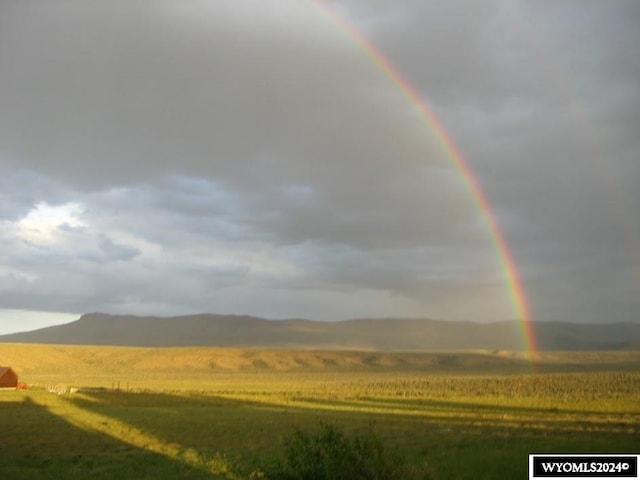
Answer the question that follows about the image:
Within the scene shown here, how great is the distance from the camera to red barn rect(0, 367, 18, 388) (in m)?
58.4

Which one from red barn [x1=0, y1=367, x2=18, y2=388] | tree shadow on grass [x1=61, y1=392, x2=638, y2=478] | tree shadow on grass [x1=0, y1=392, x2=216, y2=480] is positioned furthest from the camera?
red barn [x1=0, y1=367, x2=18, y2=388]

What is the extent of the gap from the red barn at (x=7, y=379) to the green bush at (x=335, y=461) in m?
54.1

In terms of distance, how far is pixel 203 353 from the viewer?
521 ft

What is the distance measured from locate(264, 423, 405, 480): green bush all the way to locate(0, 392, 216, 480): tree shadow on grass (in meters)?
6.88

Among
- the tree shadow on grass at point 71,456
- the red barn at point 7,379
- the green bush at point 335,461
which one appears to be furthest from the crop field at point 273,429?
the red barn at point 7,379

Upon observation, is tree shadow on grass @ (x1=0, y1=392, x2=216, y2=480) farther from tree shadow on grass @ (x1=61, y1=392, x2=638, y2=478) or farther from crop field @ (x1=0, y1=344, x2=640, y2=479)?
tree shadow on grass @ (x1=61, y1=392, x2=638, y2=478)

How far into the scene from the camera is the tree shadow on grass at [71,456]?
61.2ft

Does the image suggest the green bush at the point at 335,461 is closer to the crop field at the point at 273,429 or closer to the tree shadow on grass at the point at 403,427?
the crop field at the point at 273,429

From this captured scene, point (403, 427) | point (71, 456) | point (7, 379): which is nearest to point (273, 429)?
point (403, 427)

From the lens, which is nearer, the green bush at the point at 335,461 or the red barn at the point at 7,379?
the green bush at the point at 335,461

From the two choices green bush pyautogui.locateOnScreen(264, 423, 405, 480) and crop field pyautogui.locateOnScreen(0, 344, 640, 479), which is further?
crop field pyautogui.locateOnScreen(0, 344, 640, 479)

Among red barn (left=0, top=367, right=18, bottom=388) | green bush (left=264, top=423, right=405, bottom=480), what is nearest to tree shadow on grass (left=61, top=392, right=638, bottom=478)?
green bush (left=264, top=423, right=405, bottom=480)

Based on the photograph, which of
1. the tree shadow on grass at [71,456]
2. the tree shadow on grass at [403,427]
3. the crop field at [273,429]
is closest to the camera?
the tree shadow on grass at [71,456]

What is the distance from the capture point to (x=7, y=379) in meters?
59.0
